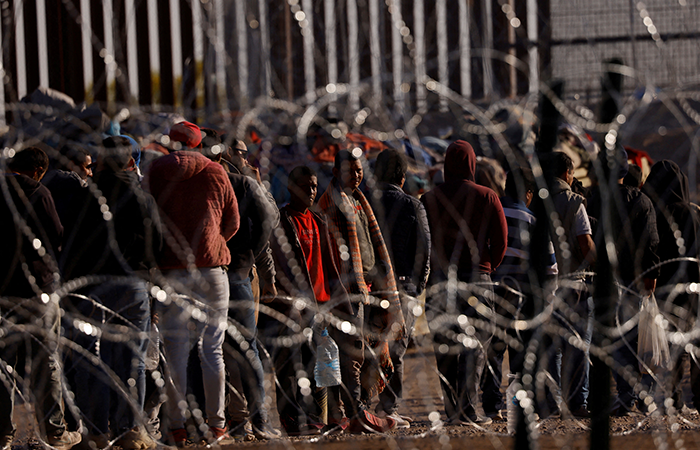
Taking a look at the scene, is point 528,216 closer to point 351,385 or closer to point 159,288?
point 351,385

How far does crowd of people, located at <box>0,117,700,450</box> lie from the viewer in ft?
12.9

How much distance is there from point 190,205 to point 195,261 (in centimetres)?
26

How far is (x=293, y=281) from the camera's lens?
14.1 ft

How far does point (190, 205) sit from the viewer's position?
394 cm

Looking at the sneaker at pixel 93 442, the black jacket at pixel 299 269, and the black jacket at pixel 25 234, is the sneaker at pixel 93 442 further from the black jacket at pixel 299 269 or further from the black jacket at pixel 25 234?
the black jacket at pixel 299 269

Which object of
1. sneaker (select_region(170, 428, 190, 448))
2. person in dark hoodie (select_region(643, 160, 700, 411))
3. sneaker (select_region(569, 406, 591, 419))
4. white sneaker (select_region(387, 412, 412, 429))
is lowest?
sneaker (select_region(569, 406, 591, 419))

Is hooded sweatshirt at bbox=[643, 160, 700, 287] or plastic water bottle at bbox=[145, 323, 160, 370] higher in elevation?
hooded sweatshirt at bbox=[643, 160, 700, 287]

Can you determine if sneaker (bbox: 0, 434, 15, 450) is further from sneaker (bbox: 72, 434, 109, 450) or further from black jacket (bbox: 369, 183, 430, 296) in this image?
black jacket (bbox: 369, 183, 430, 296)

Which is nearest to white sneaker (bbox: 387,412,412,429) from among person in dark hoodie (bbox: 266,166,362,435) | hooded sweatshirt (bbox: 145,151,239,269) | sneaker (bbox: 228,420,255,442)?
person in dark hoodie (bbox: 266,166,362,435)

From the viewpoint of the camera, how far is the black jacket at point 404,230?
4.42 meters

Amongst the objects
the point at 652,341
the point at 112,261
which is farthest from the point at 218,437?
the point at 652,341

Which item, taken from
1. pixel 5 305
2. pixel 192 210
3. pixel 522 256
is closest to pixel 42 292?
pixel 5 305

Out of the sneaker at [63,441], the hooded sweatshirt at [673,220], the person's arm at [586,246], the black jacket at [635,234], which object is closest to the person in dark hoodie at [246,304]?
the sneaker at [63,441]

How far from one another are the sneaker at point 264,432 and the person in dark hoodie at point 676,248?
79.9 inches
